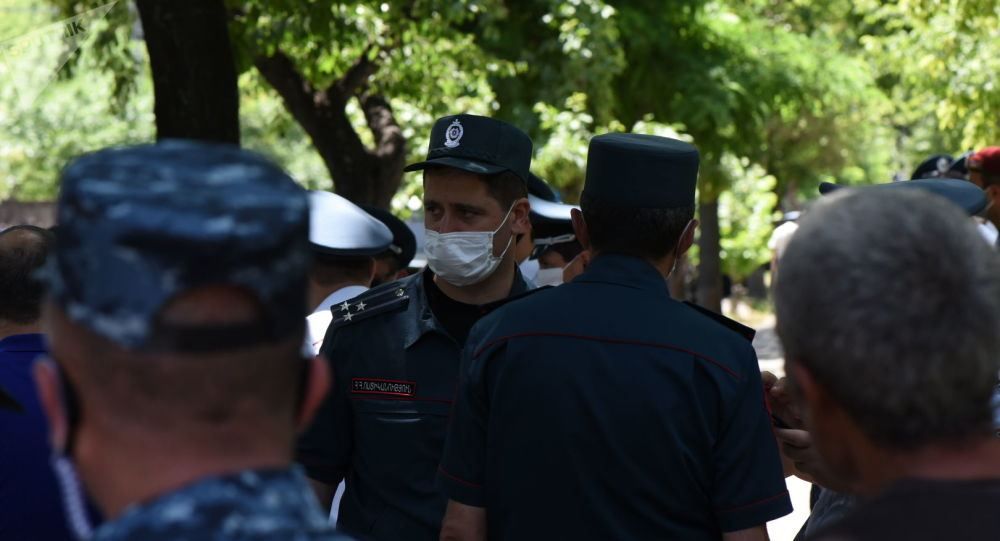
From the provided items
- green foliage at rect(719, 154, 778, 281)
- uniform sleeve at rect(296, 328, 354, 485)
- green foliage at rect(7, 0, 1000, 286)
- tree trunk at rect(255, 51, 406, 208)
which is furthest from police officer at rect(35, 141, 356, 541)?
green foliage at rect(719, 154, 778, 281)

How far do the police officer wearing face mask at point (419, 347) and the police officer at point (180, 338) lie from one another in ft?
7.27

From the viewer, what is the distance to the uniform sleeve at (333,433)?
3.77 meters

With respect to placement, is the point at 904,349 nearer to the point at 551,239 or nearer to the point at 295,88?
the point at 551,239

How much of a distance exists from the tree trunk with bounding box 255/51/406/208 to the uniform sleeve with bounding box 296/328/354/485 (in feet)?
28.9

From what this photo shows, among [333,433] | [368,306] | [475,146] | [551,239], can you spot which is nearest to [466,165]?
[475,146]

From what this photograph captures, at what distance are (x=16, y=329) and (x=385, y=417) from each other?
3.29 feet

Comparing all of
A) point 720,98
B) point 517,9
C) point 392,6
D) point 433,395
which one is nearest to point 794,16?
point 720,98

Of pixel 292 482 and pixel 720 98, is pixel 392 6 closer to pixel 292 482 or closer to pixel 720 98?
pixel 720 98

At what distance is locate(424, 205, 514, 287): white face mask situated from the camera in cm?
401

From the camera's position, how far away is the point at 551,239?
646cm

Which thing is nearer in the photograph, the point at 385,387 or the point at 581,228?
the point at 581,228

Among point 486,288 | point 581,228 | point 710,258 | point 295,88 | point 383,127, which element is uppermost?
point 581,228

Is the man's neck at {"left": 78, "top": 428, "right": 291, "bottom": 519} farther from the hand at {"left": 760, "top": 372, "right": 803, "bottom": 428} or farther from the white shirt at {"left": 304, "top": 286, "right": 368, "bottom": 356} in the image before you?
the white shirt at {"left": 304, "top": 286, "right": 368, "bottom": 356}

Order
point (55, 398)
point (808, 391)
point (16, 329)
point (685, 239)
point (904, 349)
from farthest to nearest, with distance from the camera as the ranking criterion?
point (16, 329), point (685, 239), point (808, 391), point (904, 349), point (55, 398)
